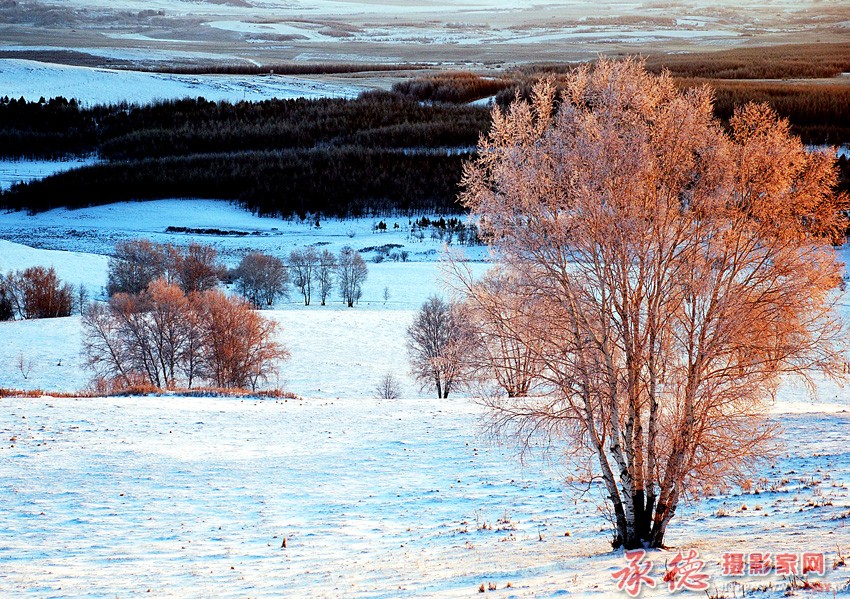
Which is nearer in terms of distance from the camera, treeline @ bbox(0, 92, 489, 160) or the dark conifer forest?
the dark conifer forest

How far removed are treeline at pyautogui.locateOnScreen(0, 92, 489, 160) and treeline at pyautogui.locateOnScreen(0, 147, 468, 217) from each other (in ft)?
36.9

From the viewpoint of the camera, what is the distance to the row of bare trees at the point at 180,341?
44.1 m

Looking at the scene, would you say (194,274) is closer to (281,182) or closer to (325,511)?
(325,511)

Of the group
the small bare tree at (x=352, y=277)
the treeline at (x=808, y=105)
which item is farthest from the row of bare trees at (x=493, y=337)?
the treeline at (x=808, y=105)

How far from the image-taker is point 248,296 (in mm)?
73438

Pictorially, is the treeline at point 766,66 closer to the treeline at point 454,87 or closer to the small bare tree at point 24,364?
the treeline at point 454,87

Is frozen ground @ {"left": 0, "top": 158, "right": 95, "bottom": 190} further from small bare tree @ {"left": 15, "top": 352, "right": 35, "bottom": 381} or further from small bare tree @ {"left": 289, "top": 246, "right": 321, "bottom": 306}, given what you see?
small bare tree @ {"left": 15, "top": 352, "right": 35, "bottom": 381}

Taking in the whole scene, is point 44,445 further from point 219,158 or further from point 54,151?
point 54,151

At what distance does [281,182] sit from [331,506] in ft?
395

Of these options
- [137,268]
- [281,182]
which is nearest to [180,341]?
[137,268]

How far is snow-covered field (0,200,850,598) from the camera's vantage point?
13.6 metres

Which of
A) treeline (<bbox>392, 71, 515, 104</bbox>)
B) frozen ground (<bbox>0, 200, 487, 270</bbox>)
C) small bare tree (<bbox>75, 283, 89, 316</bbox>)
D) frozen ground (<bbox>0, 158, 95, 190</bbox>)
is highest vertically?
treeline (<bbox>392, 71, 515, 104</bbox>)

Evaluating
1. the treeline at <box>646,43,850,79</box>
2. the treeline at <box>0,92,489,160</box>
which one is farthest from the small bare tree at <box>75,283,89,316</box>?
the treeline at <box>646,43,850,79</box>

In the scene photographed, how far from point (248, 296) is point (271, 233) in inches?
1621
